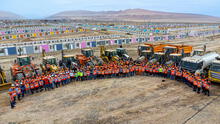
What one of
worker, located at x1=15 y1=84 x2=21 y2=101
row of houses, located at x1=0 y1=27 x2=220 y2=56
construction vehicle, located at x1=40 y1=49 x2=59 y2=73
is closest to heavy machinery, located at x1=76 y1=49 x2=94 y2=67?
construction vehicle, located at x1=40 y1=49 x2=59 y2=73

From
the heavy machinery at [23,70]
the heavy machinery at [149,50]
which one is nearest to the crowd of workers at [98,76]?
the heavy machinery at [23,70]

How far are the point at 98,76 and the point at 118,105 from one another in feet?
20.2

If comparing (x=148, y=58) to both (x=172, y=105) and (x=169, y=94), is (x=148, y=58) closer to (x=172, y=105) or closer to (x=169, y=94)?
(x=169, y=94)

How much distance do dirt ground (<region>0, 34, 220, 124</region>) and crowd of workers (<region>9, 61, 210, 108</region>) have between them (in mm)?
638

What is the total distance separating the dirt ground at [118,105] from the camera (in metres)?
10.1

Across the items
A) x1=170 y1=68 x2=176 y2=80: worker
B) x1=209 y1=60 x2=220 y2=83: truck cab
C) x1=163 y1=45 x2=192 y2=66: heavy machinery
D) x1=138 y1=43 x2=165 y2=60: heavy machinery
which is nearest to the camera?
x1=209 y1=60 x2=220 y2=83: truck cab

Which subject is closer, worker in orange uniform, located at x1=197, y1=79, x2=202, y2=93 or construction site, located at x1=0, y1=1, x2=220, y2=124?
construction site, located at x1=0, y1=1, x2=220, y2=124

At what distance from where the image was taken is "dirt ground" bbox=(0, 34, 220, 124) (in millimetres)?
10109

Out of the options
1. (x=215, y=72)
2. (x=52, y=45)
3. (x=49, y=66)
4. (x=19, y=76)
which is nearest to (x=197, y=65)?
(x=215, y=72)

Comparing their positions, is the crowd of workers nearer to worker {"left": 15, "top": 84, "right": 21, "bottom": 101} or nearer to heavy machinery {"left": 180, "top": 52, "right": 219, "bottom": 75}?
worker {"left": 15, "top": 84, "right": 21, "bottom": 101}

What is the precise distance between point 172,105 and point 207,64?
794 centimetres

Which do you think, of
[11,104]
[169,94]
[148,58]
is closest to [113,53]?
[148,58]

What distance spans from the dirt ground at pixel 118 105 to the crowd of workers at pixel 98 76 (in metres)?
0.64

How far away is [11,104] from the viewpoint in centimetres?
1182
